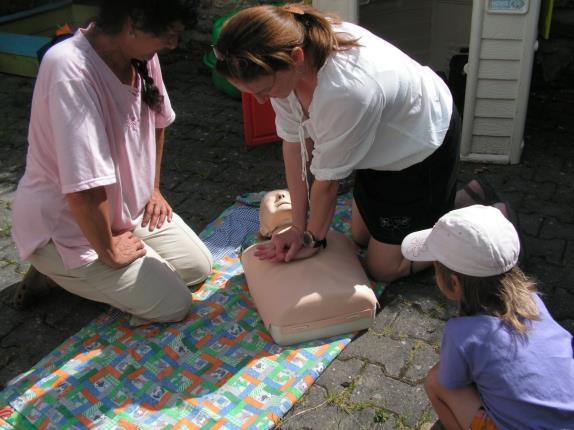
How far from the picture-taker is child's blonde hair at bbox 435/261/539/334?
5.98 ft

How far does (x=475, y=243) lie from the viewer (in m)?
1.83

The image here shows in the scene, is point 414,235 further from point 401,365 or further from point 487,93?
point 487,93

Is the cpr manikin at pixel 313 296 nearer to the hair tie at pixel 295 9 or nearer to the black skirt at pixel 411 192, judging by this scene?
the black skirt at pixel 411 192

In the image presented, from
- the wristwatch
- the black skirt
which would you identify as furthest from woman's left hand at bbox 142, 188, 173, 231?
the black skirt

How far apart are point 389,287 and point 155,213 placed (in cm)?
114

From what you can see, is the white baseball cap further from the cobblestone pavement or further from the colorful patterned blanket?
the colorful patterned blanket

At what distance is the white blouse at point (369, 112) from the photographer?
2.34 meters

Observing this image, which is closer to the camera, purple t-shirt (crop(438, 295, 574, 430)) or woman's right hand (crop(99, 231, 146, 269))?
purple t-shirt (crop(438, 295, 574, 430))

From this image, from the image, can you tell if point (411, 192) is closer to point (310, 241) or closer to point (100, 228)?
point (310, 241)

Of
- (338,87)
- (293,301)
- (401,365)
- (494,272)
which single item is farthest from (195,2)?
(401,365)

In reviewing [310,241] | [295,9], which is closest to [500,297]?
[310,241]

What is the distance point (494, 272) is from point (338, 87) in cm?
88

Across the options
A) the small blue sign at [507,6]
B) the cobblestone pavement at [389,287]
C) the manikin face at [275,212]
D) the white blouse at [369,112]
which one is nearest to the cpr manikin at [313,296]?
the cobblestone pavement at [389,287]

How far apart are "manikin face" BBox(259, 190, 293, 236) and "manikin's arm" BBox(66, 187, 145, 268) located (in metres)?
0.65
